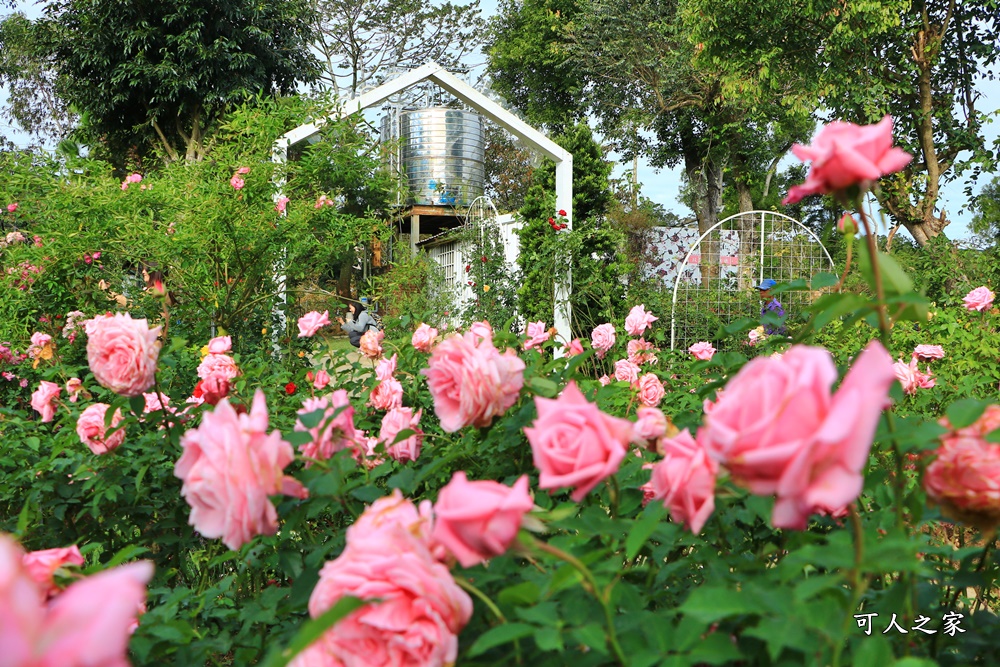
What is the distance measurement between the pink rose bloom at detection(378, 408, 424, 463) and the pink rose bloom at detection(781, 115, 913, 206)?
0.66 m

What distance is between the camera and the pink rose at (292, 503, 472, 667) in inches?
20.3

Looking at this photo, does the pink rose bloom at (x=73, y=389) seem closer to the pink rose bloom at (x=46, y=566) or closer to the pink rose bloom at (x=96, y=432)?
the pink rose bloom at (x=96, y=432)

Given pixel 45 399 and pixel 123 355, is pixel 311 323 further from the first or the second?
pixel 123 355

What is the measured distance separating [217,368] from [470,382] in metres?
0.71

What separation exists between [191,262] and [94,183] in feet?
3.02

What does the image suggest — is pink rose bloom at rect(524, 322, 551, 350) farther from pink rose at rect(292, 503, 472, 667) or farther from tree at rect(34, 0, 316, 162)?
tree at rect(34, 0, 316, 162)

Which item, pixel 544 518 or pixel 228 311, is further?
pixel 228 311

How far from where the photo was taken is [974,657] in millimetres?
712

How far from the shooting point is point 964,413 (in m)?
0.63

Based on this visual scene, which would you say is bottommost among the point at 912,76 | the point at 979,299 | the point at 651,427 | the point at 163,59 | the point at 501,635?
the point at 501,635

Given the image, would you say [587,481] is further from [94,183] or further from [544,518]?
[94,183]

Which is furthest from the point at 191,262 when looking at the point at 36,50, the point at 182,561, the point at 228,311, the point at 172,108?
the point at 36,50

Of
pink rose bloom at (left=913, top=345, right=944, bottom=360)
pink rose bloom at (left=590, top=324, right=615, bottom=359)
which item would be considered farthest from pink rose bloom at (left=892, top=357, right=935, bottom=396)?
pink rose bloom at (left=590, top=324, right=615, bottom=359)

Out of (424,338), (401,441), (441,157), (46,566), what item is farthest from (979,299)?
(441,157)
